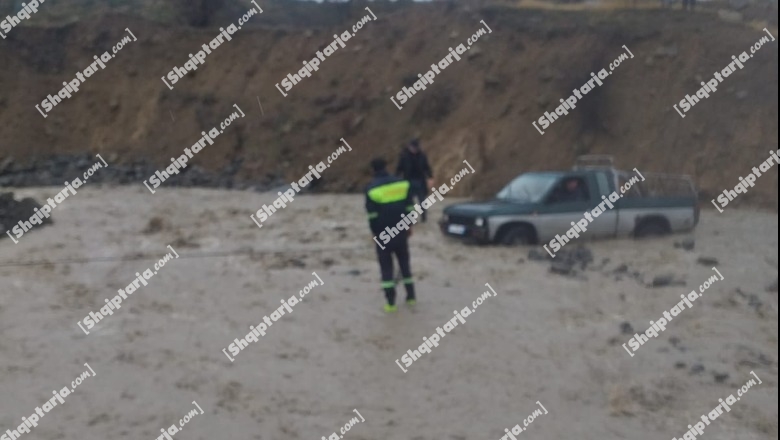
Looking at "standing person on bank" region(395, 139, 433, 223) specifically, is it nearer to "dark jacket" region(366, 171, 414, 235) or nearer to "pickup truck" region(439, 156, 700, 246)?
"pickup truck" region(439, 156, 700, 246)

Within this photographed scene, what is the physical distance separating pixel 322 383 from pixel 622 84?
19154 millimetres

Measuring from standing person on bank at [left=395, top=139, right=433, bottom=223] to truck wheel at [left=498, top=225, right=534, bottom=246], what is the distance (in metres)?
2.11

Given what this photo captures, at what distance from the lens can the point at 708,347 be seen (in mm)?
8609

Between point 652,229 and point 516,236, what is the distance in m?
2.87

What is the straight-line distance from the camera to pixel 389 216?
9.03 m

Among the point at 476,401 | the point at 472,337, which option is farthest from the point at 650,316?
the point at 476,401

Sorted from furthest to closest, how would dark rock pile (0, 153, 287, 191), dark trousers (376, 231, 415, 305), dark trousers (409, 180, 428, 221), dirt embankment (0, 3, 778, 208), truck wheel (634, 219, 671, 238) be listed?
dirt embankment (0, 3, 778, 208), dark rock pile (0, 153, 287, 191), dark trousers (409, 180, 428, 221), truck wheel (634, 219, 671, 238), dark trousers (376, 231, 415, 305)

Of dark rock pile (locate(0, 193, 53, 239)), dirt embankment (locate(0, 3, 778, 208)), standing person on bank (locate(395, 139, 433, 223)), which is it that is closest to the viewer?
dark rock pile (locate(0, 193, 53, 239))

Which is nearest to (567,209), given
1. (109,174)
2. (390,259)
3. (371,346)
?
(390,259)

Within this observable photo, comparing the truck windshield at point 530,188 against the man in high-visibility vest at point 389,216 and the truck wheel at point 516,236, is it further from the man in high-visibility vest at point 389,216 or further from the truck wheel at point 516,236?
the man in high-visibility vest at point 389,216

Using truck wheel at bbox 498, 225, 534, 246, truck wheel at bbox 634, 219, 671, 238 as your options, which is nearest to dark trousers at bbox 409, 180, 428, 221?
truck wheel at bbox 498, 225, 534, 246

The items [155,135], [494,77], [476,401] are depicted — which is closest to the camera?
[476,401]

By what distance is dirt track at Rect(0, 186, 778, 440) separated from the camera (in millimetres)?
6418

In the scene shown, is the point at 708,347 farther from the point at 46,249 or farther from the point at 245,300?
the point at 46,249
